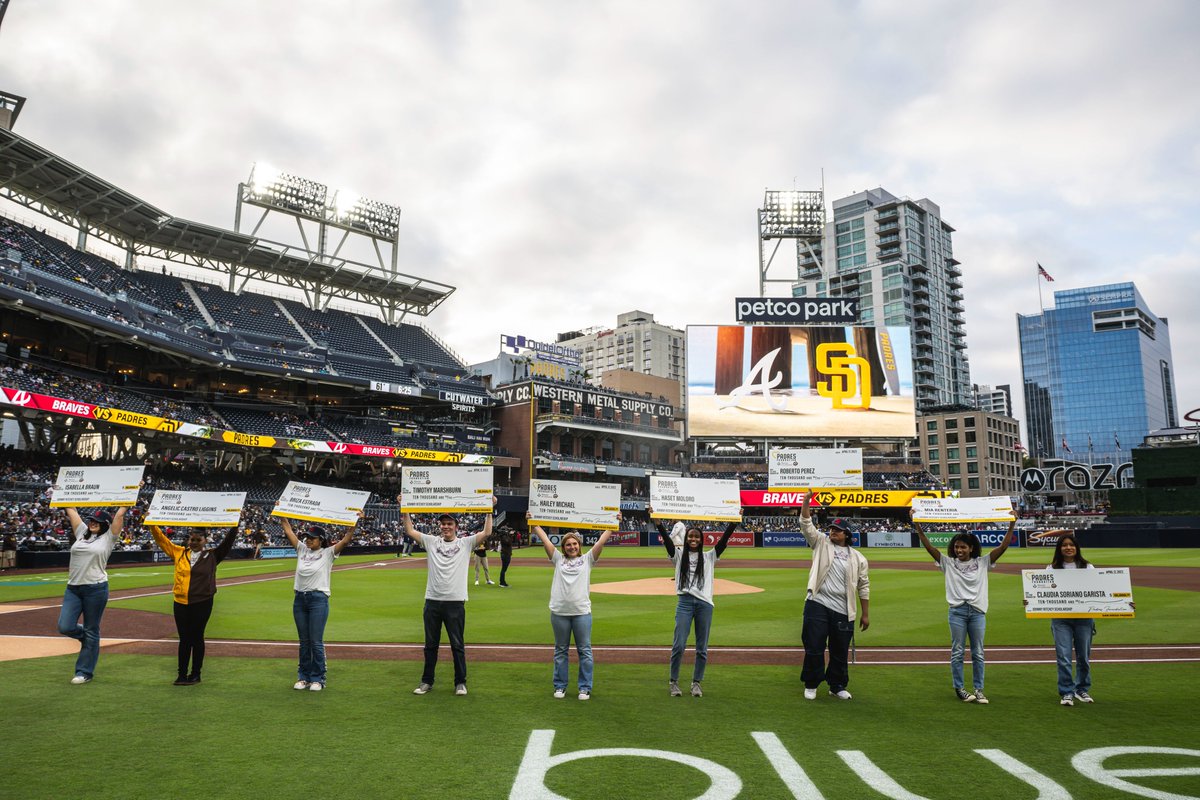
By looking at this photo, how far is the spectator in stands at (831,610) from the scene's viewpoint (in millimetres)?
9086

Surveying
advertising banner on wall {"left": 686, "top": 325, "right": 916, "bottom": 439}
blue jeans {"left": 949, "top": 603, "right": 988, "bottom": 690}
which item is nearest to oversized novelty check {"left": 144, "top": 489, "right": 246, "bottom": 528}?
blue jeans {"left": 949, "top": 603, "right": 988, "bottom": 690}

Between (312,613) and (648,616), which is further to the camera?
(648,616)

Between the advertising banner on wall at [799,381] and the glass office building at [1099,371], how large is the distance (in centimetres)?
14941

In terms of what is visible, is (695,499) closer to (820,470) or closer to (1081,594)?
(820,470)

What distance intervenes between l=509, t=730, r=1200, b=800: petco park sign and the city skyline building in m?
125

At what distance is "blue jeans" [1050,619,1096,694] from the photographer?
344 inches

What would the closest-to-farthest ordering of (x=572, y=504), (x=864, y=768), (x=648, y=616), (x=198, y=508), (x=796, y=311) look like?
(x=864, y=768) → (x=572, y=504) → (x=198, y=508) → (x=648, y=616) → (x=796, y=311)

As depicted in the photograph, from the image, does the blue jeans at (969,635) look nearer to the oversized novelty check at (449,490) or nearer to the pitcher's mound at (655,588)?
the oversized novelty check at (449,490)

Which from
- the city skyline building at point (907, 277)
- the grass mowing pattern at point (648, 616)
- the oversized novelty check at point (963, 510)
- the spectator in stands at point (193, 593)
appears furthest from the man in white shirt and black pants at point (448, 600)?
the city skyline building at point (907, 277)

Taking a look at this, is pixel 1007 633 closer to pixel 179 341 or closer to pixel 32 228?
pixel 179 341

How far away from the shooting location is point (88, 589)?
9461mm

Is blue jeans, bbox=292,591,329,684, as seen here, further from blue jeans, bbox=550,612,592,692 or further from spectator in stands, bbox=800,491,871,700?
spectator in stands, bbox=800,491,871,700

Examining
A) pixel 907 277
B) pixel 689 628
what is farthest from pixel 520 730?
pixel 907 277

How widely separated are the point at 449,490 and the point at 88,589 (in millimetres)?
4650
